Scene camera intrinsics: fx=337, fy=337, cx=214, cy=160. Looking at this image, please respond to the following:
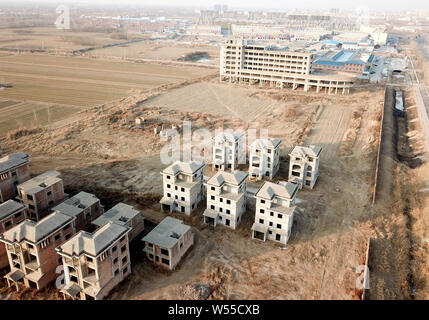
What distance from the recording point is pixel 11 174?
25.4 m

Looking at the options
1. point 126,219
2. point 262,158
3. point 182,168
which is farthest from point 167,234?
point 262,158

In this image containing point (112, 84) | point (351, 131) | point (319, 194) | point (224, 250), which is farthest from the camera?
point (112, 84)

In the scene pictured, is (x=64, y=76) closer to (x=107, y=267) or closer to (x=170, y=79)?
(x=170, y=79)

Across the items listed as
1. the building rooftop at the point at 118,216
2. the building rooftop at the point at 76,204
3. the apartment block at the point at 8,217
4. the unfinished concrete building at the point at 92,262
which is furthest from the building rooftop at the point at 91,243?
the apartment block at the point at 8,217

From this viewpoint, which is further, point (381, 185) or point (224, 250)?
point (381, 185)

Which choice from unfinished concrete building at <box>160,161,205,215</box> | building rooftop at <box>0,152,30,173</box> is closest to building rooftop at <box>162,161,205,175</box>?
unfinished concrete building at <box>160,161,205,215</box>

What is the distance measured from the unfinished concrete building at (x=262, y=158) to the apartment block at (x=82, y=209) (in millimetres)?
13558

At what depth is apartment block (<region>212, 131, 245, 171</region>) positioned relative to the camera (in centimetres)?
3128

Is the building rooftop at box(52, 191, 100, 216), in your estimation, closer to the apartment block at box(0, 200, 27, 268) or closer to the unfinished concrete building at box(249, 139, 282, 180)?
the apartment block at box(0, 200, 27, 268)

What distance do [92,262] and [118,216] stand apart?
17.3 feet

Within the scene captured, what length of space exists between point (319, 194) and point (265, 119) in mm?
20757

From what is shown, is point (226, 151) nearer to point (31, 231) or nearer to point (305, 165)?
point (305, 165)

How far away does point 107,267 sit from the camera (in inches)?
698
